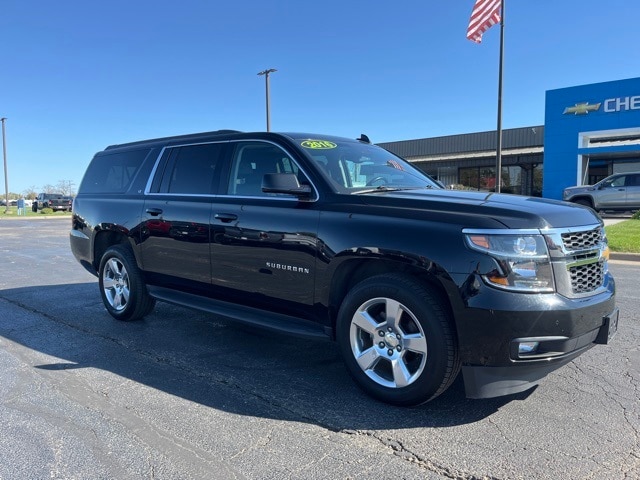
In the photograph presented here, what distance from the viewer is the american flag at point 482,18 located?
15.2 metres

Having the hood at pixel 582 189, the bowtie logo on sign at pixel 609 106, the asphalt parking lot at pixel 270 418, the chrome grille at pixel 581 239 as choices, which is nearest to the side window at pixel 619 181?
the hood at pixel 582 189

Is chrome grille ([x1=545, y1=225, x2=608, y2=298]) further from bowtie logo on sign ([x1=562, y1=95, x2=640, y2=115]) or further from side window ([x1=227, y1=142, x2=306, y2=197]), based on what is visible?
bowtie logo on sign ([x1=562, y1=95, x2=640, y2=115])

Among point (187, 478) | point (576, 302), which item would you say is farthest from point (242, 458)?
point (576, 302)

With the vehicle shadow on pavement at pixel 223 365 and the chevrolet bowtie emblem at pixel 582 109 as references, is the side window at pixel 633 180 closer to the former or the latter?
the chevrolet bowtie emblem at pixel 582 109

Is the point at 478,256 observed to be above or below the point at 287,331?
above

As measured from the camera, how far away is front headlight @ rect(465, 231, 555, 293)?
291 centimetres

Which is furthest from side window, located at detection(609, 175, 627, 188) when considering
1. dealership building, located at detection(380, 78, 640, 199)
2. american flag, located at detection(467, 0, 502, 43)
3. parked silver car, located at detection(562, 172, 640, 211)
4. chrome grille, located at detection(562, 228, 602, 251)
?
chrome grille, located at detection(562, 228, 602, 251)

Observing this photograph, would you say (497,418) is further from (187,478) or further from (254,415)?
(187,478)

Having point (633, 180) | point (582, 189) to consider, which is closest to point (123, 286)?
point (582, 189)

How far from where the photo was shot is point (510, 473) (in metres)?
2.56

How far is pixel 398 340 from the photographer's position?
329 centimetres

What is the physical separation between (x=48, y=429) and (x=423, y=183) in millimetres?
3439

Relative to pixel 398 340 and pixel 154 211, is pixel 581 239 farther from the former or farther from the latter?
pixel 154 211

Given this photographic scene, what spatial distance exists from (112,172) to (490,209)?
15.3ft
